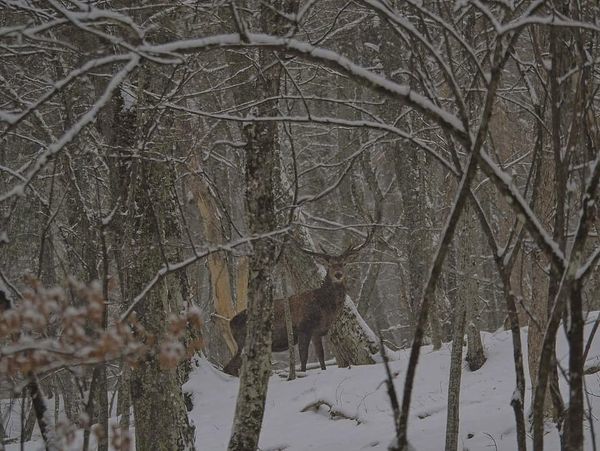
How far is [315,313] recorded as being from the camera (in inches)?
413

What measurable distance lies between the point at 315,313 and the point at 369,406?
2479mm

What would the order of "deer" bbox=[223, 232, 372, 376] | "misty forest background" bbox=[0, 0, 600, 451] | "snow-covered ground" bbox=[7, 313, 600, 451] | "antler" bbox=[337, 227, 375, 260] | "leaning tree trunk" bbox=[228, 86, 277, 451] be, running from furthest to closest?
"deer" bbox=[223, 232, 372, 376], "snow-covered ground" bbox=[7, 313, 600, 451], "antler" bbox=[337, 227, 375, 260], "leaning tree trunk" bbox=[228, 86, 277, 451], "misty forest background" bbox=[0, 0, 600, 451]

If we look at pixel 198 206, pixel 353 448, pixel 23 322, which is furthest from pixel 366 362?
pixel 23 322

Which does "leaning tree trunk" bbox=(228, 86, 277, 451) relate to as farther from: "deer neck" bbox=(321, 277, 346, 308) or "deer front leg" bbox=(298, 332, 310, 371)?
"deer front leg" bbox=(298, 332, 310, 371)

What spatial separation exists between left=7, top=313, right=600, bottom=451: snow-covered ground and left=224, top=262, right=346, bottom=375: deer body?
594 mm

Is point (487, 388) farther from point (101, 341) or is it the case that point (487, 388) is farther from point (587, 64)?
point (101, 341)

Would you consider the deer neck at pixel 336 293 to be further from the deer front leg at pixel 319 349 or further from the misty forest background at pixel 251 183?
the deer front leg at pixel 319 349

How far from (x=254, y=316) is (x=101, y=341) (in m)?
2.71

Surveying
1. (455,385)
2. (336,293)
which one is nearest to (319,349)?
(336,293)

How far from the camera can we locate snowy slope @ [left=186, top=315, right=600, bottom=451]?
6.62 metres

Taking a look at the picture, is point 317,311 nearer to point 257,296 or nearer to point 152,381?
point 152,381

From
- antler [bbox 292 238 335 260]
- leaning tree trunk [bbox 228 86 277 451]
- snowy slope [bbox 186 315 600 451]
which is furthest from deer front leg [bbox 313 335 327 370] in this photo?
leaning tree trunk [bbox 228 86 277 451]

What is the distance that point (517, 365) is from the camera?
3.44 meters

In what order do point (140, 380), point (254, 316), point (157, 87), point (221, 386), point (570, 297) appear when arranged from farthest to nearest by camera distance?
point (221, 386)
point (157, 87)
point (140, 380)
point (254, 316)
point (570, 297)
